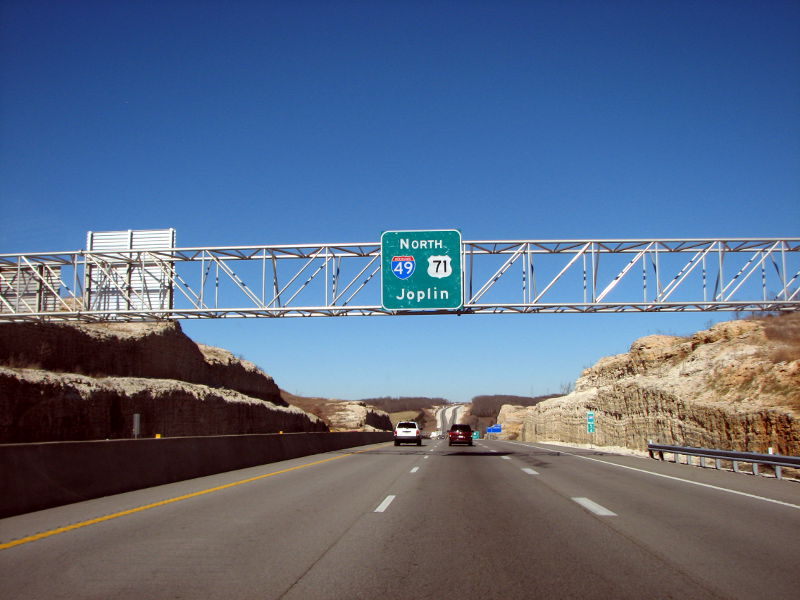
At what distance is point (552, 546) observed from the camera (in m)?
9.06

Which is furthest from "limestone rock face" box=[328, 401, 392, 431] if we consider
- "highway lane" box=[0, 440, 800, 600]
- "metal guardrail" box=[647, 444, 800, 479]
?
"highway lane" box=[0, 440, 800, 600]

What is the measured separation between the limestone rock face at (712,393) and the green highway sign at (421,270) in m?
12.5

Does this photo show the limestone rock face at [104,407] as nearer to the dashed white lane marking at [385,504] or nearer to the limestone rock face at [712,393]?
the dashed white lane marking at [385,504]

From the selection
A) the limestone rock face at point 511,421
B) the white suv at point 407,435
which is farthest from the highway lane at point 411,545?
the limestone rock face at point 511,421

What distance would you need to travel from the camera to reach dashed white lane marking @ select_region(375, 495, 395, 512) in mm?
12719

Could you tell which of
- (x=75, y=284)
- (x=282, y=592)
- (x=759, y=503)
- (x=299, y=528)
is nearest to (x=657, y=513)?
(x=759, y=503)

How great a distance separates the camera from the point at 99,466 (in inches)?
561

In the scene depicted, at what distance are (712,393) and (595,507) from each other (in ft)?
85.6

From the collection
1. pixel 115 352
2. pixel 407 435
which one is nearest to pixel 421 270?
pixel 407 435

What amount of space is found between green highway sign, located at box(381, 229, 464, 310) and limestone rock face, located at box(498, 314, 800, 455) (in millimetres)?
12517

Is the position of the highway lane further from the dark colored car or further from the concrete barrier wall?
the dark colored car

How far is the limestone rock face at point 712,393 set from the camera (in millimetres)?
29072

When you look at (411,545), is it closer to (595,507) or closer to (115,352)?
(595,507)

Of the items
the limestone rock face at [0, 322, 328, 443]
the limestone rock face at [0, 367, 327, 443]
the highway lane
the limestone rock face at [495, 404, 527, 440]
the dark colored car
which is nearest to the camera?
the highway lane
